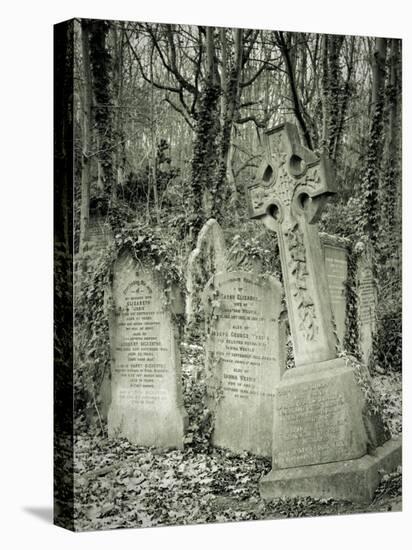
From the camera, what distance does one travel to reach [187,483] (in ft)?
40.6

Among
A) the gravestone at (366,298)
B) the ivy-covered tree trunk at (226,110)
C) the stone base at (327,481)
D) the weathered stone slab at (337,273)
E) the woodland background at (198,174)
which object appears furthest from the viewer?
the gravestone at (366,298)

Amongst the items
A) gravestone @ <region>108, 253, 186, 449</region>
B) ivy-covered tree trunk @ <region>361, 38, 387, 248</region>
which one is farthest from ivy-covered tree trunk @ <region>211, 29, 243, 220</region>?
ivy-covered tree trunk @ <region>361, 38, 387, 248</region>

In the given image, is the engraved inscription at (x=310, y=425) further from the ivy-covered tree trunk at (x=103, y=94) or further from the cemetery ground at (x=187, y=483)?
the ivy-covered tree trunk at (x=103, y=94)

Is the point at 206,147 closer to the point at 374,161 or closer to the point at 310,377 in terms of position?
the point at 374,161

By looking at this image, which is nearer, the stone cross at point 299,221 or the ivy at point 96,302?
the ivy at point 96,302

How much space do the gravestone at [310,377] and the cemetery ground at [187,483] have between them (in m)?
0.17

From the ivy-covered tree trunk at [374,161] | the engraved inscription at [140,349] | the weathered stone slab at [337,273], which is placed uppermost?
the ivy-covered tree trunk at [374,161]

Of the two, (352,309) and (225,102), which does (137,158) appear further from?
(352,309)

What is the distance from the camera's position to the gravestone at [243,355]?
12.8 meters

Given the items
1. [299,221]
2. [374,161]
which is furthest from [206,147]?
[374,161]

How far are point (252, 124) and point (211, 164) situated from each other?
1.86 feet

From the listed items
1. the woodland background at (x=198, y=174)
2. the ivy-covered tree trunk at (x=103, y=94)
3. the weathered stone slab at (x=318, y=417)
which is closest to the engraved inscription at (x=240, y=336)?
the woodland background at (x=198, y=174)

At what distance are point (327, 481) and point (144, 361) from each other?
6.65 ft

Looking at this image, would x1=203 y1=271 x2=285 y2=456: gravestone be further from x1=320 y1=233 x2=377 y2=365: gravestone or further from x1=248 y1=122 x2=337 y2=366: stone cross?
x1=320 y1=233 x2=377 y2=365: gravestone
